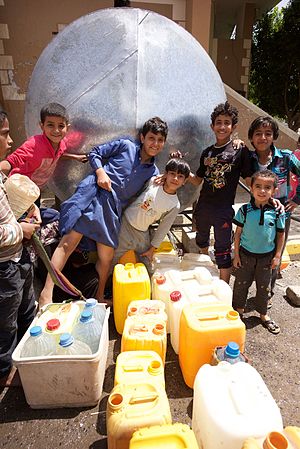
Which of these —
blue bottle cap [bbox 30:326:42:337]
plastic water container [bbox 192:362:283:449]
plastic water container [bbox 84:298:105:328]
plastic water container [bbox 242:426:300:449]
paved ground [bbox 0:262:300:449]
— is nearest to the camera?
plastic water container [bbox 242:426:300:449]

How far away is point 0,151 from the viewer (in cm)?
202

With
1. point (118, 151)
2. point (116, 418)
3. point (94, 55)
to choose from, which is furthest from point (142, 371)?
point (94, 55)

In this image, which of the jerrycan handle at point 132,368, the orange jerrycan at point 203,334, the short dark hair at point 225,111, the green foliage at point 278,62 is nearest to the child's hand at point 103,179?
the short dark hair at point 225,111

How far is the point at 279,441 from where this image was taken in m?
1.19

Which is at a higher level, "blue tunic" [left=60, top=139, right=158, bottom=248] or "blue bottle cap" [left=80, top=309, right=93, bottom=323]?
"blue tunic" [left=60, top=139, right=158, bottom=248]

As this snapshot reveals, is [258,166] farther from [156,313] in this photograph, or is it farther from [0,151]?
[0,151]

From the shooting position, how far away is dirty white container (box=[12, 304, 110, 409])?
5.86 ft

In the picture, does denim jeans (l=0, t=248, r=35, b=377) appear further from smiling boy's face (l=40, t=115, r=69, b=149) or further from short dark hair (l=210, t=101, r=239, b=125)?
short dark hair (l=210, t=101, r=239, b=125)

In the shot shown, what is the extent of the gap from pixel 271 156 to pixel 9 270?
7.54 feet

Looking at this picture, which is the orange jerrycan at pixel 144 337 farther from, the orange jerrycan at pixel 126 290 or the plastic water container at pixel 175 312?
the orange jerrycan at pixel 126 290

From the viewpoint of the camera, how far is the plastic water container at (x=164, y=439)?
1.22 meters

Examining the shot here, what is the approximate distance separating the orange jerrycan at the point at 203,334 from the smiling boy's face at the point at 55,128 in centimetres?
168

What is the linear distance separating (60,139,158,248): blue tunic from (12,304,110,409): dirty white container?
951mm

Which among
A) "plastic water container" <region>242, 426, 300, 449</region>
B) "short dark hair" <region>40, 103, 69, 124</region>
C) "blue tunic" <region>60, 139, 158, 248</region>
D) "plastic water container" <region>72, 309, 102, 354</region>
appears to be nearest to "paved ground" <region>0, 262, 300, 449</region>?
"plastic water container" <region>72, 309, 102, 354</region>
